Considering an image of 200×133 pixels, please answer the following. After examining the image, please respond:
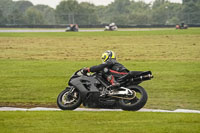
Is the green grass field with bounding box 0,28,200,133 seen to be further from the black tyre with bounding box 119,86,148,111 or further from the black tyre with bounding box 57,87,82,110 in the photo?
the black tyre with bounding box 57,87,82,110

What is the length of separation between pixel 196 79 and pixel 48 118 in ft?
30.4

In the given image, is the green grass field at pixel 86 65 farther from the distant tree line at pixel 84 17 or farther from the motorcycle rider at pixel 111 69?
the distant tree line at pixel 84 17

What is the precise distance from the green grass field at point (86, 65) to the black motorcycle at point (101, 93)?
1.64ft

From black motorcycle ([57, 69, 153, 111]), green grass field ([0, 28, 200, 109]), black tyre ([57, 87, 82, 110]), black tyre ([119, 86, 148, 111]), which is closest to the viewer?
black tyre ([119, 86, 148, 111])

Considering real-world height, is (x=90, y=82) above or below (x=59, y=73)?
above

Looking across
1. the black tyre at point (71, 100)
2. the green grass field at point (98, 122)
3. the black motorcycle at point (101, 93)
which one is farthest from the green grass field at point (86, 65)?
the black tyre at point (71, 100)

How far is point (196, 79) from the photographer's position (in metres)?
17.0

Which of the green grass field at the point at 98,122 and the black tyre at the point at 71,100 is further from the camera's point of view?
the black tyre at the point at 71,100

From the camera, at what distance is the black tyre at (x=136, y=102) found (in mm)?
10008

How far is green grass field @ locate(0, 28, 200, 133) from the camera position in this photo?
861 cm

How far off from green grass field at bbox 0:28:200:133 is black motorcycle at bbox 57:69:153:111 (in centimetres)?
50

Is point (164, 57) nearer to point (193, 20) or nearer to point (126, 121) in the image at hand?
point (126, 121)

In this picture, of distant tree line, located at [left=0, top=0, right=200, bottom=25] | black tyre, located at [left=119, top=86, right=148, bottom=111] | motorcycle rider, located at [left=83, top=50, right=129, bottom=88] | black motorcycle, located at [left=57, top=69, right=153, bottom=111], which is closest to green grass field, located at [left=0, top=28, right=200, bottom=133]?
black tyre, located at [left=119, top=86, right=148, bottom=111]

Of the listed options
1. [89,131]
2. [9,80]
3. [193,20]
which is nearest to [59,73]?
[9,80]
